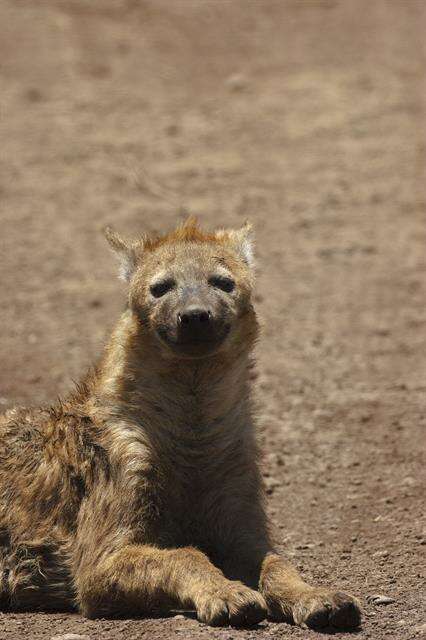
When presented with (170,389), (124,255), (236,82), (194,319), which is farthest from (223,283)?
(236,82)

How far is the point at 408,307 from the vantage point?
11805mm

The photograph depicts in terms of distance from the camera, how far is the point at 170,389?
628 centimetres

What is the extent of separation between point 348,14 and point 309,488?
11781 mm

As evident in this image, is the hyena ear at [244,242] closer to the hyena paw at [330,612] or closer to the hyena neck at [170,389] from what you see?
the hyena neck at [170,389]

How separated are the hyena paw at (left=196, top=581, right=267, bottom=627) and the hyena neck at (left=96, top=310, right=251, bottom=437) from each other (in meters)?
1.10

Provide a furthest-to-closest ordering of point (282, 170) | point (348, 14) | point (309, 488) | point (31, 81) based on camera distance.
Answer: point (348, 14), point (31, 81), point (282, 170), point (309, 488)

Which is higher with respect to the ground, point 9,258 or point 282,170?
point 282,170

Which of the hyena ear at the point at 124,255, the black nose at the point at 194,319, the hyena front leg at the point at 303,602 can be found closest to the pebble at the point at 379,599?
the hyena front leg at the point at 303,602

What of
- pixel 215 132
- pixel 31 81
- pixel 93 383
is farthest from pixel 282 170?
pixel 93 383

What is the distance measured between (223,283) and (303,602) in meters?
Result: 1.81

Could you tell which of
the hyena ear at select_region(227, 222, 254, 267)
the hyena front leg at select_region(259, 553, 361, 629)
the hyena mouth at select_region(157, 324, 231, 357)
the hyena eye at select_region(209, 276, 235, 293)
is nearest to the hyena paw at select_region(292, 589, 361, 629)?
the hyena front leg at select_region(259, 553, 361, 629)

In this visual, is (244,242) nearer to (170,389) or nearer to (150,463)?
(170,389)

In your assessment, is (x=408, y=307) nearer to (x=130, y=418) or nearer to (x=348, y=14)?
(x=130, y=418)

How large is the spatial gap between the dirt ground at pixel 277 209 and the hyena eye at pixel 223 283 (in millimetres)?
1539
